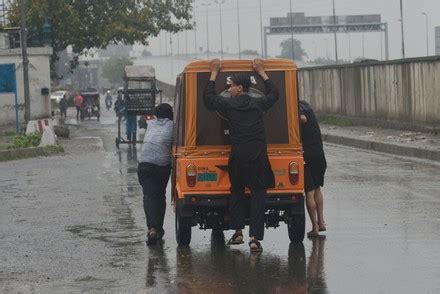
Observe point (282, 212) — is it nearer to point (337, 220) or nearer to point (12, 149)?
point (337, 220)

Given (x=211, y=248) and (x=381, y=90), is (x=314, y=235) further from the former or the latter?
(x=381, y=90)

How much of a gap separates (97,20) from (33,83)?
8452 mm

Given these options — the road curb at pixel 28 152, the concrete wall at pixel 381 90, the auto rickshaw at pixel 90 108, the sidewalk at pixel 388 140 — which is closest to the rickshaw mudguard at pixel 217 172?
the sidewalk at pixel 388 140

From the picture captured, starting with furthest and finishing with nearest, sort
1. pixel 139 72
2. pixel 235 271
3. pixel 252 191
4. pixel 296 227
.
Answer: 1. pixel 139 72
2. pixel 296 227
3. pixel 252 191
4. pixel 235 271

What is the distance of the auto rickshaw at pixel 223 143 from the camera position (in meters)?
12.4

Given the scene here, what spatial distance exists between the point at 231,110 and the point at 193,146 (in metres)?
0.68

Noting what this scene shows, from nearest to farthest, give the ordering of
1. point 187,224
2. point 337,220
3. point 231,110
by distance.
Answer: point 231,110
point 187,224
point 337,220

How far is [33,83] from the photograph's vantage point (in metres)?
50.4

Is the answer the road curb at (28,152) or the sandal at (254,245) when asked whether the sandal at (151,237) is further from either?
the road curb at (28,152)

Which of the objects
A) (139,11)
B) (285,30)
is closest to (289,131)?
(139,11)

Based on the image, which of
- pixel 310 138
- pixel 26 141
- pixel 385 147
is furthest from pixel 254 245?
pixel 26 141

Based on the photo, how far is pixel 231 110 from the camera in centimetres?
1202

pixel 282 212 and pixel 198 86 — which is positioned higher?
pixel 198 86

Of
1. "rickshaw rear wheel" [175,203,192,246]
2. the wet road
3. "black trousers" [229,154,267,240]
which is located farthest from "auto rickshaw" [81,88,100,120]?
"black trousers" [229,154,267,240]
